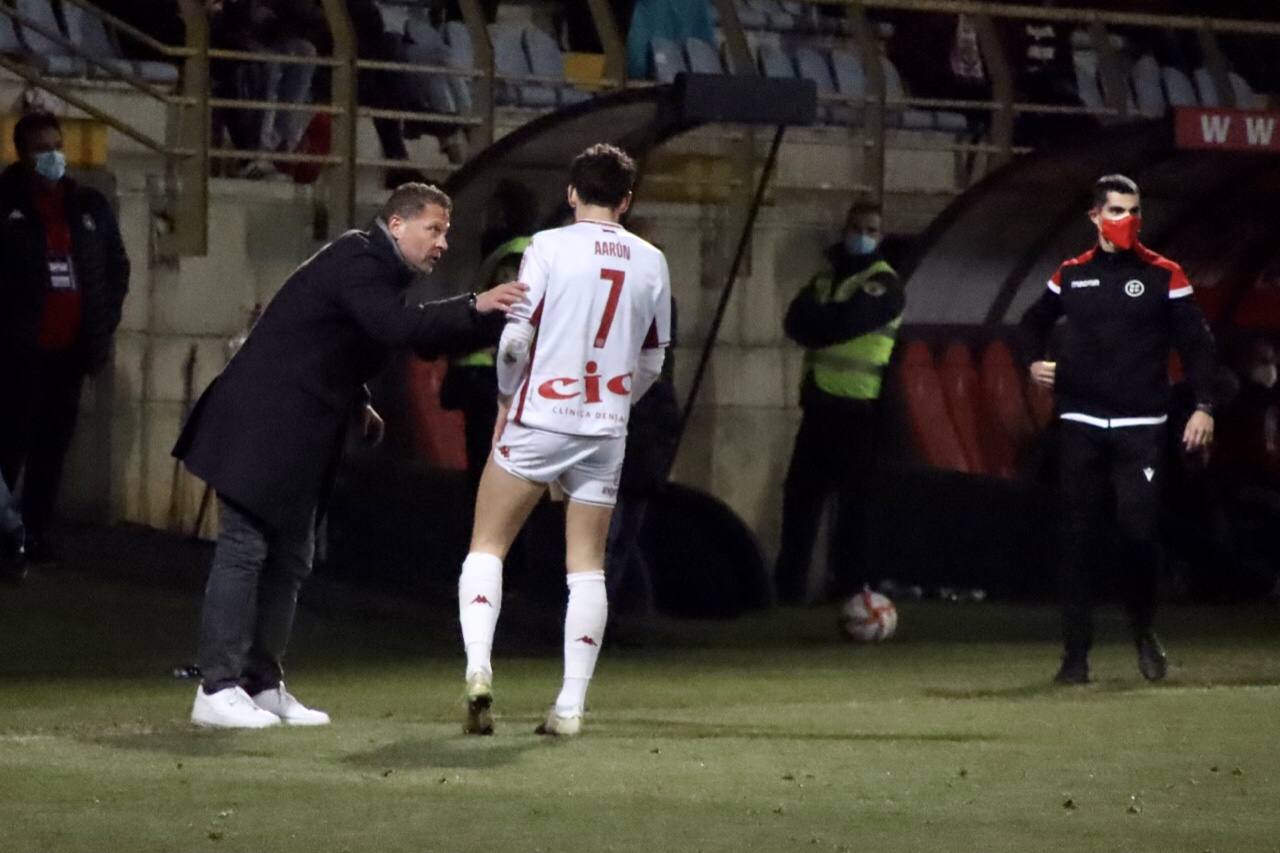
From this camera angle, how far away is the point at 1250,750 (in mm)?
8180

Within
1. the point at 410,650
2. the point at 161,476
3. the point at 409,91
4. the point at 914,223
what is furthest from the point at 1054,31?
the point at 410,650

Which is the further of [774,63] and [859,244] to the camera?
[774,63]

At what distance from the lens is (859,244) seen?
47.5 ft

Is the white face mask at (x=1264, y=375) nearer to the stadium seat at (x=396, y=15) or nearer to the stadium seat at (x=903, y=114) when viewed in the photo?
the stadium seat at (x=903, y=114)

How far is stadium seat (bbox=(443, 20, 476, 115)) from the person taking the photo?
1689 cm

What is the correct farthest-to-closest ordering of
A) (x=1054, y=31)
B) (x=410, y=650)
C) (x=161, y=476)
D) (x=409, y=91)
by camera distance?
(x=1054, y=31)
(x=409, y=91)
(x=161, y=476)
(x=410, y=650)

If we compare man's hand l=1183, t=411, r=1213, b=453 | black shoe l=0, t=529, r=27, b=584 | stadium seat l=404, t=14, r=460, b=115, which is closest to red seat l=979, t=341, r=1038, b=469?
stadium seat l=404, t=14, r=460, b=115

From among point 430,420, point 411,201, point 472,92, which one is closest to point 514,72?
point 472,92

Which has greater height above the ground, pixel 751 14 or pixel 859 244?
pixel 751 14

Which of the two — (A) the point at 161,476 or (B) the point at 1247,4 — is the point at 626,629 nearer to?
(A) the point at 161,476

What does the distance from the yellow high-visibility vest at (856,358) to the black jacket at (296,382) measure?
615cm

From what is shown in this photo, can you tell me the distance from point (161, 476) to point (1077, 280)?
6.21 m

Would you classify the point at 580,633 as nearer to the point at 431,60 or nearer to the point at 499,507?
the point at 499,507

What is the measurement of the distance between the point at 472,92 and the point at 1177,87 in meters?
6.05
